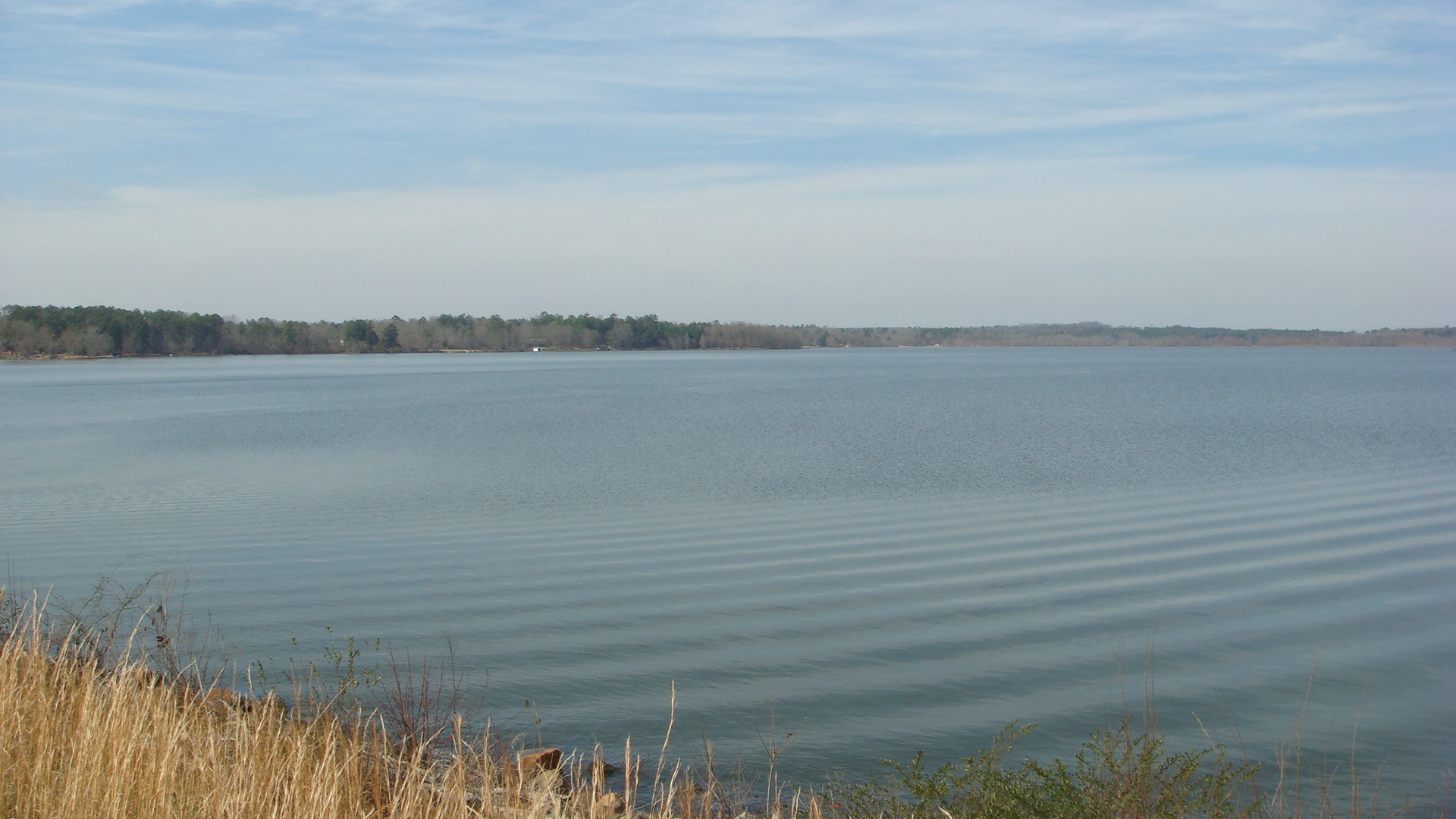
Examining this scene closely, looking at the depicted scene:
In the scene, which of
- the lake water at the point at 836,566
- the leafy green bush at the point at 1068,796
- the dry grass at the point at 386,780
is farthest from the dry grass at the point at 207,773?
the lake water at the point at 836,566

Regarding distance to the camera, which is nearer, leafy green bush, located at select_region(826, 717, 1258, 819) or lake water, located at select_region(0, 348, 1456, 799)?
leafy green bush, located at select_region(826, 717, 1258, 819)

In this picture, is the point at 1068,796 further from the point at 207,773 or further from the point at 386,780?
the point at 207,773

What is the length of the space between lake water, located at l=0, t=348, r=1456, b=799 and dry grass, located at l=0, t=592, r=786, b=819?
226cm

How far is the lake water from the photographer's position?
8.32 metres

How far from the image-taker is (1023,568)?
41.8ft

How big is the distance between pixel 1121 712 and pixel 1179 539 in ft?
22.7

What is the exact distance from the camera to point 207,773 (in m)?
4.79

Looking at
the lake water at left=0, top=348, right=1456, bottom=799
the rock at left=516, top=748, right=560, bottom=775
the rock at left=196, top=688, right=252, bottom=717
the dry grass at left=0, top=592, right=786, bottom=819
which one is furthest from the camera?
the lake water at left=0, top=348, right=1456, bottom=799

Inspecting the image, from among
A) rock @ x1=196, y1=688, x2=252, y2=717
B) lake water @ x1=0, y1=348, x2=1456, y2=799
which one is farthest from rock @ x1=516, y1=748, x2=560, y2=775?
Result: rock @ x1=196, y1=688, x2=252, y2=717

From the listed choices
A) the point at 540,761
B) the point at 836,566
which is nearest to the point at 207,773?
the point at 540,761

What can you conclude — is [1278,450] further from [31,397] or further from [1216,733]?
[31,397]

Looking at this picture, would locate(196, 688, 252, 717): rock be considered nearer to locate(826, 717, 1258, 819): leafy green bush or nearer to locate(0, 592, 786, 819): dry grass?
locate(0, 592, 786, 819): dry grass

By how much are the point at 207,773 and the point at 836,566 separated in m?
9.01

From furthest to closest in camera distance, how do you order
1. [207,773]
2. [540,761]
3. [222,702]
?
1. [222,702]
2. [540,761]
3. [207,773]
